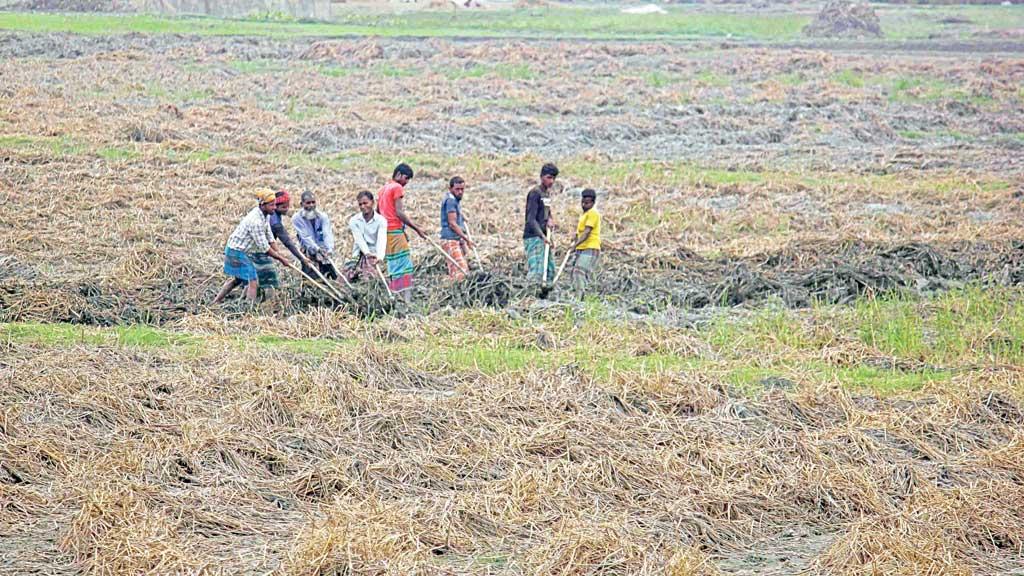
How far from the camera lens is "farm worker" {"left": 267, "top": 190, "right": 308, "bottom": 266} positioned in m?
11.3

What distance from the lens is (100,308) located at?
452 inches

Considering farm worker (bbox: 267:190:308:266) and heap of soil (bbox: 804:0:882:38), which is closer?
farm worker (bbox: 267:190:308:266)

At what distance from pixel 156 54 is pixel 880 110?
56.7ft

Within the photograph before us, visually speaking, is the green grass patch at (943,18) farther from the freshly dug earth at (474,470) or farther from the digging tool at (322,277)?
the freshly dug earth at (474,470)

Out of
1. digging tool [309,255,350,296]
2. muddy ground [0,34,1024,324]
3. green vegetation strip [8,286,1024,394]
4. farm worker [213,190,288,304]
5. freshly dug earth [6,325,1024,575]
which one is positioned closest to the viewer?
freshly dug earth [6,325,1024,575]

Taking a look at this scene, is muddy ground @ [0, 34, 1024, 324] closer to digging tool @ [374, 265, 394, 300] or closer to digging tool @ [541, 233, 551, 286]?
digging tool @ [541, 233, 551, 286]

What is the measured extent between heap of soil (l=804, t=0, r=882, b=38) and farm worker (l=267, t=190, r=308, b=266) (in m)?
36.7

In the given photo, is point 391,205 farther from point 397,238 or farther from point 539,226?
point 539,226

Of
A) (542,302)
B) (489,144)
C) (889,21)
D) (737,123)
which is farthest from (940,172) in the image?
(889,21)

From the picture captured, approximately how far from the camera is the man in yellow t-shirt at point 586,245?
12127 mm

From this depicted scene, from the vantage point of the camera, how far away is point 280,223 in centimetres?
1161

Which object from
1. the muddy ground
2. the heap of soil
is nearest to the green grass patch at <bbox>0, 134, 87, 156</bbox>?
the muddy ground

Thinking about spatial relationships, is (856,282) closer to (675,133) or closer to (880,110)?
(675,133)

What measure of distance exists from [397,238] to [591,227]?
1.89 meters
